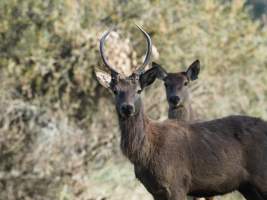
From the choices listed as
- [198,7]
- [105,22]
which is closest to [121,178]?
[105,22]

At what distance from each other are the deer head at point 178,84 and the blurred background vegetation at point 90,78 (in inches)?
75.3

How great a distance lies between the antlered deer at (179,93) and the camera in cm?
1272

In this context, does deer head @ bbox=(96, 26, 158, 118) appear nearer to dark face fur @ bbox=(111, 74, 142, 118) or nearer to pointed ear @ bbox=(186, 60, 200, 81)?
dark face fur @ bbox=(111, 74, 142, 118)

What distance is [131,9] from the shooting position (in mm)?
16953

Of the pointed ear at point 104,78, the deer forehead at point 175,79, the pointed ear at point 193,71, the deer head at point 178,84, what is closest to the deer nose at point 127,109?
the pointed ear at point 104,78

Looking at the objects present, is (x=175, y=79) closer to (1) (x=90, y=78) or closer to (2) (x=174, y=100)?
(2) (x=174, y=100)

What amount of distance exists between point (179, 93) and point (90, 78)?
378cm

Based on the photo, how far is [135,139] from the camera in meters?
10.3

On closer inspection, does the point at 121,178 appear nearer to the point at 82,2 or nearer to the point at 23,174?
the point at 23,174

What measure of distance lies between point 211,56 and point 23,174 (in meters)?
5.43

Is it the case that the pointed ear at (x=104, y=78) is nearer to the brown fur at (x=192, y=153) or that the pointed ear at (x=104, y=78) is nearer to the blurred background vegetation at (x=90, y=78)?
the brown fur at (x=192, y=153)

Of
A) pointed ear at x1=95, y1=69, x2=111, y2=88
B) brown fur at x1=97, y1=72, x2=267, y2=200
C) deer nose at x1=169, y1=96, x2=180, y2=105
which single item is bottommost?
brown fur at x1=97, y1=72, x2=267, y2=200

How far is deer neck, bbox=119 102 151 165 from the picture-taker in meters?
10.3

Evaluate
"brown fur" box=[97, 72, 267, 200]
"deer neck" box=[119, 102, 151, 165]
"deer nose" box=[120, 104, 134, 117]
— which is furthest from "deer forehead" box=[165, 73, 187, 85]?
"deer nose" box=[120, 104, 134, 117]
